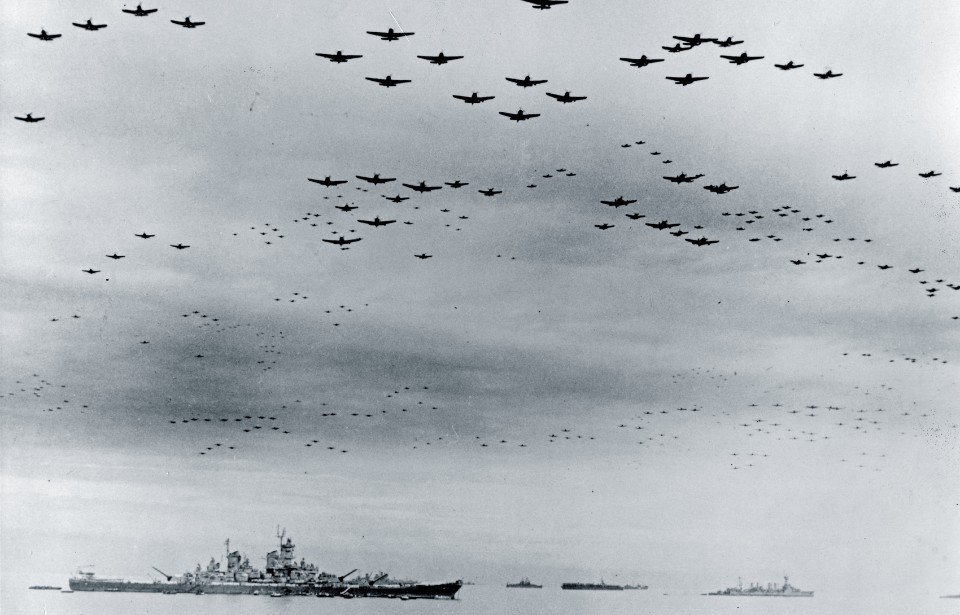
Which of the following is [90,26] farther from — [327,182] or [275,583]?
[275,583]

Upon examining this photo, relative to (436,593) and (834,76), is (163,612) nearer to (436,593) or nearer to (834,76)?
(436,593)

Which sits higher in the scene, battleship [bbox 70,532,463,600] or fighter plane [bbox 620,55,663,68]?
fighter plane [bbox 620,55,663,68]

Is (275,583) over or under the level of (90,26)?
under

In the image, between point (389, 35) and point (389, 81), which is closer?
point (389, 35)

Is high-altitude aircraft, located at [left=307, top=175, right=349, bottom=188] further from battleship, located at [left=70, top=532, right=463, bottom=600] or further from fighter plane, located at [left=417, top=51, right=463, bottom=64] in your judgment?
battleship, located at [left=70, top=532, right=463, bottom=600]

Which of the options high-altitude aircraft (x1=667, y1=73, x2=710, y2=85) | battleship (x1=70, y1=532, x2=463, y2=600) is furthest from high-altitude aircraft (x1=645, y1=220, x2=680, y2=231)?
battleship (x1=70, y1=532, x2=463, y2=600)

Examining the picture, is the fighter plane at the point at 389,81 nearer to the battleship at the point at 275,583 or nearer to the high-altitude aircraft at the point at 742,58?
the high-altitude aircraft at the point at 742,58

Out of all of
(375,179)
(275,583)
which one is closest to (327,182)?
(375,179)

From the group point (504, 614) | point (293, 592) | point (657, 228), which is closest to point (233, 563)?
point (293, 592)
